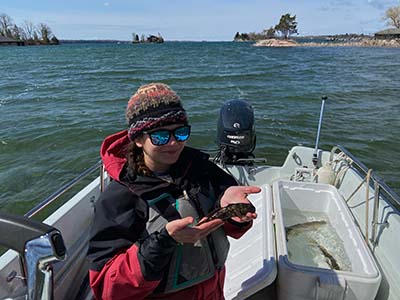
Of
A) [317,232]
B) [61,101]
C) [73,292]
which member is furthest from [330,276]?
[61,101]

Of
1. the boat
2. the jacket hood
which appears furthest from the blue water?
the jacket hood

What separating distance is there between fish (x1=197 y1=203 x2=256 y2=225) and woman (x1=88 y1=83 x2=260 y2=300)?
3 cm

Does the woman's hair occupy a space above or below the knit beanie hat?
below

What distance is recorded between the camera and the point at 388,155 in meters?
8.41

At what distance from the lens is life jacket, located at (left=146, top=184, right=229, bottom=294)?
1.58 m

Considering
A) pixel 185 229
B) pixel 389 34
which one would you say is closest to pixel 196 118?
pixel 185 229

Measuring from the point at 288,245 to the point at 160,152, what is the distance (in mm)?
2016

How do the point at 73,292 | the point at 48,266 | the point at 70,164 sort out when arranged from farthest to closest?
1. the point at 70,164
2. the point at 73,292
3. the point at 48,266

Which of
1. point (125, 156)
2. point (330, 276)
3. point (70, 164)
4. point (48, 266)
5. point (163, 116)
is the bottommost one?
point (70, 164)

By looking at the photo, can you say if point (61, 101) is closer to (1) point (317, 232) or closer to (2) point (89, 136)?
(2) point (89, 136)

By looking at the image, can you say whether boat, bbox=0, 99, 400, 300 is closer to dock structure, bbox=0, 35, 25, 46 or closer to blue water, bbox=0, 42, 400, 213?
blue water, bbox=0, 42, 400, 213

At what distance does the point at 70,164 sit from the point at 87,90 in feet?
33.4

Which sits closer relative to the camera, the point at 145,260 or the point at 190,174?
the point at 145,260

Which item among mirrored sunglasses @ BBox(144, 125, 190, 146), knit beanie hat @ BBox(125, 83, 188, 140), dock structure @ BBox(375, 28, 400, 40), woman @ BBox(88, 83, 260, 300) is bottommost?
woman @ BBox(88, 83, 260, 300)
